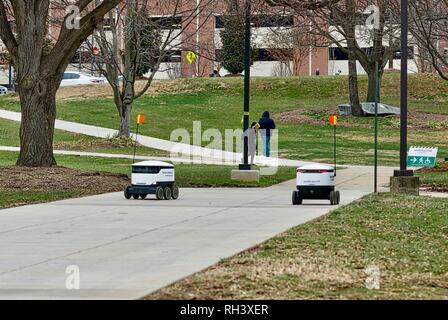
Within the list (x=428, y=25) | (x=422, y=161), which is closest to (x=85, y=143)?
(x=428, y=25)

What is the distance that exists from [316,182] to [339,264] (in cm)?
839

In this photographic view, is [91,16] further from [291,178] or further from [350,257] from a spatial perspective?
[350,257]

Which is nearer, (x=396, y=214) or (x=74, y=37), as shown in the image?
(x=396, y=214)

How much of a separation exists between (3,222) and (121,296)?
746 cm

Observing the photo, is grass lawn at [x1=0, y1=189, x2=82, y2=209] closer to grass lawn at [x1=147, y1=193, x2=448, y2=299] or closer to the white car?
grass lawn at [x1=147, y1=193, x2=448, y2=299]

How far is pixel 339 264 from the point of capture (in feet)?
39.2

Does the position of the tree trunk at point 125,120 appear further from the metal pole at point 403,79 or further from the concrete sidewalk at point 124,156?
the metal pole at point 403,79

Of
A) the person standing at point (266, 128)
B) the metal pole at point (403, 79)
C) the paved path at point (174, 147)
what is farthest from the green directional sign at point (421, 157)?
the person standing at point (266, 128)

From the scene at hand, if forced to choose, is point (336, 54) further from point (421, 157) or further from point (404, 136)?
point (404, 136)

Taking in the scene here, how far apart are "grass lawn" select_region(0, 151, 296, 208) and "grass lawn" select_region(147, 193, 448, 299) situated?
664 centimetres

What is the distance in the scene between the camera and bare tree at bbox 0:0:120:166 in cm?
2706

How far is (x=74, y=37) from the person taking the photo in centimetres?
2712

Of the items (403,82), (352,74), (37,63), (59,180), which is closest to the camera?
(403,82)

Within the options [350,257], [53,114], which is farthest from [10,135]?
[350,257]
